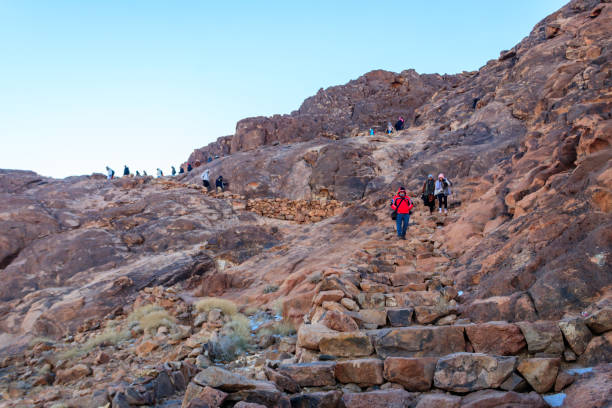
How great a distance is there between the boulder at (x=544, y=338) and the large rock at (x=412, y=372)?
1.08 m

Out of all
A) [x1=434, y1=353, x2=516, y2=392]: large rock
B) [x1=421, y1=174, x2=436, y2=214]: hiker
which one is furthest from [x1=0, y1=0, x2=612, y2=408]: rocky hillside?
[x1=421, y1=174, x2=436, y2=214]: hiker

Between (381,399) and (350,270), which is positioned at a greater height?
(350,270)

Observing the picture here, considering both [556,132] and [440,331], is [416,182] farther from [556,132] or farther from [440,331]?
[440,331]

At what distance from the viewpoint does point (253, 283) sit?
1287 centimetres

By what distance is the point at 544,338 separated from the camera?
4.11 meters

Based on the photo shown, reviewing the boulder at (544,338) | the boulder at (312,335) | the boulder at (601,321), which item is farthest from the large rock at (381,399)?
the boulder at (601,321)

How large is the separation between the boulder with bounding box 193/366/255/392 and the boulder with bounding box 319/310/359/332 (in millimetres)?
2023

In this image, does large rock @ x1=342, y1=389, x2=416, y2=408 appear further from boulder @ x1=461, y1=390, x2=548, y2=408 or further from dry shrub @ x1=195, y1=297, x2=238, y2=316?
dry shrub @ x1=195, y1=297, x2=238, y2=316

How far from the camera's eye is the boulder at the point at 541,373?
3.54 metres

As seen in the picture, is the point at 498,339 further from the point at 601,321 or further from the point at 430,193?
the point at 430,193

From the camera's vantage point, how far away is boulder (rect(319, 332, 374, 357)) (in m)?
4.91

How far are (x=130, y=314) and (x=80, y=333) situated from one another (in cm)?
162

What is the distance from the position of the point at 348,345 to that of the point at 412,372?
1.09 metres

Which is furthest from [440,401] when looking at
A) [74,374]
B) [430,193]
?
[430,193]
